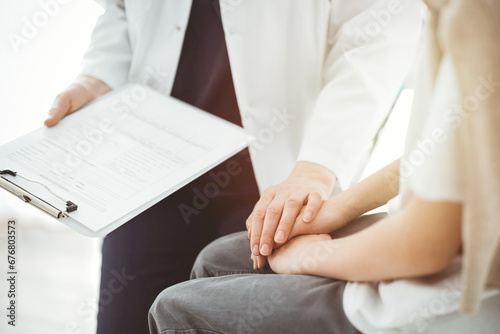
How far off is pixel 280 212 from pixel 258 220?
40mm

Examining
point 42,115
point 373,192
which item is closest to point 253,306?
point 373,192

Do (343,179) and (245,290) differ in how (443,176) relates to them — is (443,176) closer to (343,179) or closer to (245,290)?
(245,290)

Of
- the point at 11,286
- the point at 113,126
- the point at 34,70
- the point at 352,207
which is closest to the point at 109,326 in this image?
the point at 113,126

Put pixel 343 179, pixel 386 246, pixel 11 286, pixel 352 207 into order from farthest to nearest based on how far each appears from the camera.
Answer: pixel 11 286 → pixel 343 179 → pixel 352 207 → pixel 386 246

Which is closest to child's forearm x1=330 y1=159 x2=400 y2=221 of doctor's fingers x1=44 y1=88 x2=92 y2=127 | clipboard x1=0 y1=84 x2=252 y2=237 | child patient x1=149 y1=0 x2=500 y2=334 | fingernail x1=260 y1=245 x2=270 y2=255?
child patient x1=149 y1=0 x2=500 y2=334

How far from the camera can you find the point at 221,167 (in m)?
1.05

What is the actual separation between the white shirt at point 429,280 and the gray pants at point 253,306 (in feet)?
0.10

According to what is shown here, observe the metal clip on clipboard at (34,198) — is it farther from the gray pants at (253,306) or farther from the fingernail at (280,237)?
the fingernail at (280,237)

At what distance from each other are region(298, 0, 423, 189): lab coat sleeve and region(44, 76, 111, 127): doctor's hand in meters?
0.51

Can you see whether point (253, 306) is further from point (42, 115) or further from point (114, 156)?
point (42, 115)

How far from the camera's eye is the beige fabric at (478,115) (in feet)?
1.36

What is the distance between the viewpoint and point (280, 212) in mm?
746

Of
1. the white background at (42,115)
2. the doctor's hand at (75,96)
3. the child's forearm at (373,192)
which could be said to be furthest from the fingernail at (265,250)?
the white background at (42,115)

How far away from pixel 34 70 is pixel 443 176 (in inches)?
60.1
